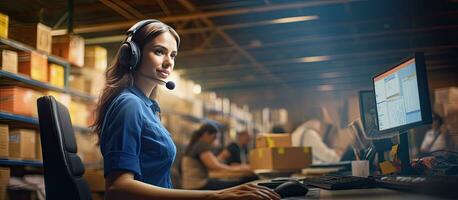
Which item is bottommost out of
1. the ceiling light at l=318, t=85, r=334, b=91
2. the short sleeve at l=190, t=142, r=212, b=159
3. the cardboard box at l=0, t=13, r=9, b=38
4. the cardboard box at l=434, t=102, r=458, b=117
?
the short sleeve at l=190, t=142, r=212, b=159

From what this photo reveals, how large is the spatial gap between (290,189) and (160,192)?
1.25 ft

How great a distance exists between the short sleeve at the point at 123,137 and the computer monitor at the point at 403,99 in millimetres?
935

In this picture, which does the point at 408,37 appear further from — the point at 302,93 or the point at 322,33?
the point at 302,93

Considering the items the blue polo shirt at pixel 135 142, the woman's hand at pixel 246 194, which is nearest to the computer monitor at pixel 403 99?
the woman's hand at pixel 246 194

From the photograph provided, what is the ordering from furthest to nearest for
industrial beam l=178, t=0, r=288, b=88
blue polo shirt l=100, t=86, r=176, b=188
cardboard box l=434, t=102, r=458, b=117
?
1. industrial beam l=178, t=0, r=288, b=88
2. cardboard box l=434, t=102, r=458, b=117
3. blue polo shirt l=100, t=86, r=176, b=188

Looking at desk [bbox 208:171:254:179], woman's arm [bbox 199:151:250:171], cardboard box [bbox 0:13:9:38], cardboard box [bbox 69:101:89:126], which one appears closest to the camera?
cardboard box [bbox 0:13:9:38]

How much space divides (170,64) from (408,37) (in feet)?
18.9

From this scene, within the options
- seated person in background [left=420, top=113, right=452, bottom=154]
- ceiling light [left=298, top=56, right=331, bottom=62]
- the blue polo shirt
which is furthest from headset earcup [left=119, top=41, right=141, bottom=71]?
ceiling light [left=298, top=56, right=331, bottom=62]

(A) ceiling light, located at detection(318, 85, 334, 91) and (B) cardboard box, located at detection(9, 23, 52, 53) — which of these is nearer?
(B) cardboard box, located at detection(9, 23, 52, 53)

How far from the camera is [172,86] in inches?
75.2

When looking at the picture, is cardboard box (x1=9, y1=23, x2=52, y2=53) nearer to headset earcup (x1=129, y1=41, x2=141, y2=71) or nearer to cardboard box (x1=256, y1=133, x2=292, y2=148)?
cardboard box (x1=256, y1=133, x2=292, y2=148)

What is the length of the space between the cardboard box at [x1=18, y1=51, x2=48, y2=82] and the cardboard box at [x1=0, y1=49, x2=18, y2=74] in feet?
0.73

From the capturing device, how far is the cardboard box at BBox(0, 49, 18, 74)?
11.5 ft

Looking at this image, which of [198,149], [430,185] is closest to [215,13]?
[198,149]
